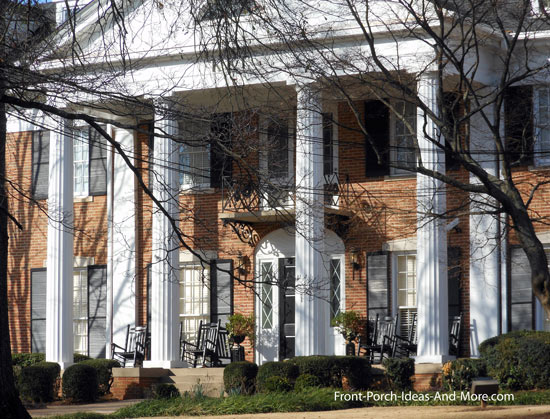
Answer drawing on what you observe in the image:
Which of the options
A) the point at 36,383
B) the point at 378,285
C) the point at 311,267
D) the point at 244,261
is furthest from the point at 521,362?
the point at 36,383

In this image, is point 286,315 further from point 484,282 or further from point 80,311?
point 80,311

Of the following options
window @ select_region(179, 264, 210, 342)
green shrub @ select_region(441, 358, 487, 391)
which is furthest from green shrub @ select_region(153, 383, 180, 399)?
window @ select_region(179, 264, 210, 342)

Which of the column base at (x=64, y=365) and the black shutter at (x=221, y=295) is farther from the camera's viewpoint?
the black shutter at (x=221, y=295)

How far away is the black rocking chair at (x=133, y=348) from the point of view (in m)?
24.2

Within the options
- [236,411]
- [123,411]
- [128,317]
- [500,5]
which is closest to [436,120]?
[500,5]

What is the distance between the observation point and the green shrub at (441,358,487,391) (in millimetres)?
18812

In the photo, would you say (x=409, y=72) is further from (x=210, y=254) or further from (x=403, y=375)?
(x=210, y=254)

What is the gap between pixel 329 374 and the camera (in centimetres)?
2008

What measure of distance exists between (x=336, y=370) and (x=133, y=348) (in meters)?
6.65

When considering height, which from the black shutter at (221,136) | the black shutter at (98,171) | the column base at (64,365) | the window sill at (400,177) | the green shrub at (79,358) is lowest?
the column base at (64,365)

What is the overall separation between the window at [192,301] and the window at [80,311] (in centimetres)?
268

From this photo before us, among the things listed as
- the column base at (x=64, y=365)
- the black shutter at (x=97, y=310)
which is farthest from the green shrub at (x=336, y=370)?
the black shutter at (x=97, y=310)

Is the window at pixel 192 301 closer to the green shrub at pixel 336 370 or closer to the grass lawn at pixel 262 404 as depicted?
the green shrub at pixel 336 370

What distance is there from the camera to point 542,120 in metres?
21.4
